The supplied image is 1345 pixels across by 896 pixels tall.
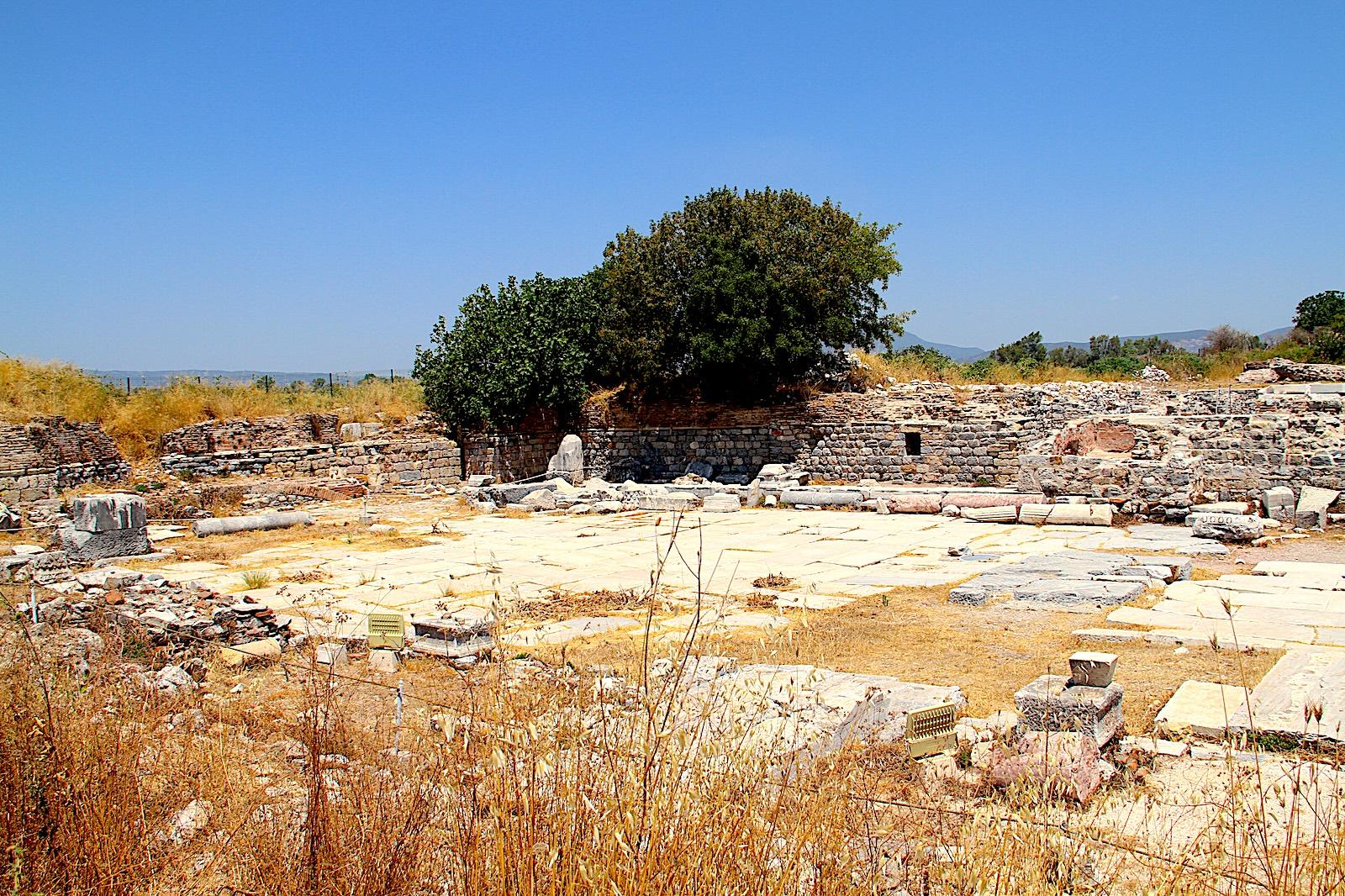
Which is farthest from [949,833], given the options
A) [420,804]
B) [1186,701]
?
[1186,701]

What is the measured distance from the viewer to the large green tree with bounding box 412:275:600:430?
2345 cm

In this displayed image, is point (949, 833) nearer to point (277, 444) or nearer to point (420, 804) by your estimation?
point (420, 804)

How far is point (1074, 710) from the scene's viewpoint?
457 cm

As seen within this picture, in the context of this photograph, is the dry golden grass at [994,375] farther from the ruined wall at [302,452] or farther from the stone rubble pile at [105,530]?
Answer: the stone rubble pile at [105,530]

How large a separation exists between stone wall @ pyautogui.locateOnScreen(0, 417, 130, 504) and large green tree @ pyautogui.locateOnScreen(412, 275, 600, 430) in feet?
24.8

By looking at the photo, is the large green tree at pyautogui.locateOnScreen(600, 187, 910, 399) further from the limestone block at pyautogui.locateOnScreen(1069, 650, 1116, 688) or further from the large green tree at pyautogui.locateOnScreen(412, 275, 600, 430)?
the limestone block at pyautogui.locateOnScreen(1069, 650, 1116, 688)

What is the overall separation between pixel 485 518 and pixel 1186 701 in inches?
566

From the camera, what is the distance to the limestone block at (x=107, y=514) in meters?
13.0

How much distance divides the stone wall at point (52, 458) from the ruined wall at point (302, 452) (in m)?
1.20

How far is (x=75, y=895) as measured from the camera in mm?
2668

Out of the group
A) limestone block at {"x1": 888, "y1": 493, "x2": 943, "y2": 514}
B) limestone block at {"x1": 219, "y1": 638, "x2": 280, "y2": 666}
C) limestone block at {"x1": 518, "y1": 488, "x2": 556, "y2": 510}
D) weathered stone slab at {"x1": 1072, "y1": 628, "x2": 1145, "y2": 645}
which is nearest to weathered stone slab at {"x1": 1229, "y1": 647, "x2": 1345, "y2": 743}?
weathered stone slab at {"x1": 1072, "y1": 628, "x2": 1145, "y2": 645}

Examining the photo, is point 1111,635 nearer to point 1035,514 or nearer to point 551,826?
point 551,826

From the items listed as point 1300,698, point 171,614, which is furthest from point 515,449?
point 1300,698

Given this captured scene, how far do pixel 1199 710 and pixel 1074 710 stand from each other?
1215mm
